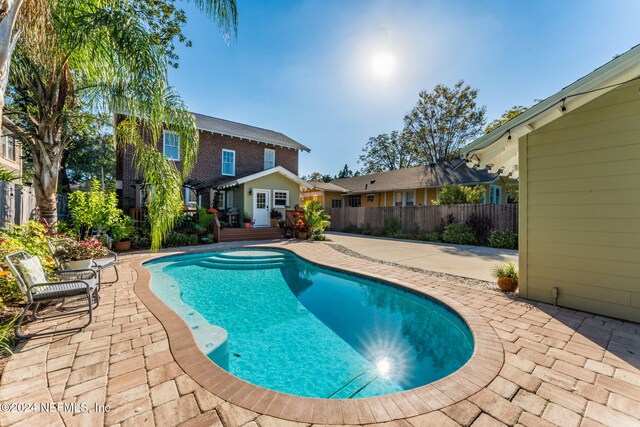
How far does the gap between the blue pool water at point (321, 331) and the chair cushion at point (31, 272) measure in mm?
1808

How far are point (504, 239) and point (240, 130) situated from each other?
54.6ft

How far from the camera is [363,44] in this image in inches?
356

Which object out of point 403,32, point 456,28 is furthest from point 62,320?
point 456,28

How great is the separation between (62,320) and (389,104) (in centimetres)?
1803

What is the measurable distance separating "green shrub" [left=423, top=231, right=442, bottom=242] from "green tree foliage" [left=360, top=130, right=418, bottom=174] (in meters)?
21.4

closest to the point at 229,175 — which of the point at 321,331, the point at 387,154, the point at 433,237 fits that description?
A: the point at 433,237

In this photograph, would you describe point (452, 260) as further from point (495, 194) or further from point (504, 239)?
point (495, 194)

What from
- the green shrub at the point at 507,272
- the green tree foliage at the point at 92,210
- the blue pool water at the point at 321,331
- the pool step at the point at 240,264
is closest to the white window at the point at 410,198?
the pool step at the point at 240,264

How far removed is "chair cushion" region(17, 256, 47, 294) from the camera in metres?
3.37

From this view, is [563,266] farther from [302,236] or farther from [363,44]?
[302,236]

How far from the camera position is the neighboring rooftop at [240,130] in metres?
15.9

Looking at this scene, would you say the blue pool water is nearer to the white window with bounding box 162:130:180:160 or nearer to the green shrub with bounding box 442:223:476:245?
the green shrub with bounding box 442:223:476:245

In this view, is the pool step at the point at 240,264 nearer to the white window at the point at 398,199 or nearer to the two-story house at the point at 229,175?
the two-story house at the point at 229,175

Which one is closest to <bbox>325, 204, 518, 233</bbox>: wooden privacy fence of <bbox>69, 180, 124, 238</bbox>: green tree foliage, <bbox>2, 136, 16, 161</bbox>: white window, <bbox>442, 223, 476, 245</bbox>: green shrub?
<bbox>442, 223, 476, 245</bbox>: green shrub
